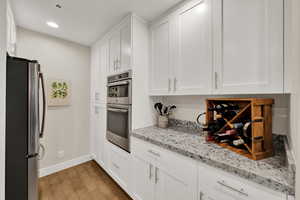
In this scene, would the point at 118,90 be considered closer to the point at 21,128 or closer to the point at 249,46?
the point at 21,128

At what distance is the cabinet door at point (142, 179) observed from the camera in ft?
4.80

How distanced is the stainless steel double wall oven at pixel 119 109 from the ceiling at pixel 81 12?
774 millimetres

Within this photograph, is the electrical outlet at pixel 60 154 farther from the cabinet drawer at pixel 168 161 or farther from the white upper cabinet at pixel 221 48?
the white upper cabinet at pixel 221 48

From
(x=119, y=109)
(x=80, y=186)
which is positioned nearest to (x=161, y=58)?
(x=119, y=109)

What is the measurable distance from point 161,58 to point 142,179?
4.83 feet

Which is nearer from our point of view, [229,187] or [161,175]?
[229,187]

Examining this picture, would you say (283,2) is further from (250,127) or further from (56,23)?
(56,23)

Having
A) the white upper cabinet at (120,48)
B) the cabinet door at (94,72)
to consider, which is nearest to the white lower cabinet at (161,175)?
the white upper cabinet at (120,48)

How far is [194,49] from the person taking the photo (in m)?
1.45

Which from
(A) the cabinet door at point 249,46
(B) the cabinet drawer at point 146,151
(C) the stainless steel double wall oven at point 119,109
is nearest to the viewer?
(A) the cabinet door at point 249,46

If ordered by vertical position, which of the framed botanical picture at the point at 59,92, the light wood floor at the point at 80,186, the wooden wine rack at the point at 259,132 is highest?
the framed botanical picture at the point at 59,92

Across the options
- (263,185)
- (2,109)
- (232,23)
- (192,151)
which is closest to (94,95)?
(2,109)

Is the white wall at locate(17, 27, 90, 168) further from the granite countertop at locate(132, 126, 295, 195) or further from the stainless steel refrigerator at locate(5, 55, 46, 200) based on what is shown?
the granite countertop at locate(132, 126, 295, 195)

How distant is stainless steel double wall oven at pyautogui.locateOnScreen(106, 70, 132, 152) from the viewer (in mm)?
1825
